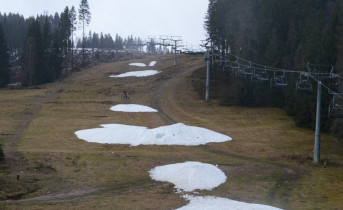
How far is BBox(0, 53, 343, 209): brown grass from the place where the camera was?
21344mm

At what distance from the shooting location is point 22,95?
2702 inches

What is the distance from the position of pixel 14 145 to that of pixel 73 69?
5929 centimetres

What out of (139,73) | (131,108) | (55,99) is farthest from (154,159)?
(139,73)

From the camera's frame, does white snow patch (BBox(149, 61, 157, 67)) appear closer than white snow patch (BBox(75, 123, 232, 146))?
No

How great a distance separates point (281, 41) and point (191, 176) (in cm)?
4433

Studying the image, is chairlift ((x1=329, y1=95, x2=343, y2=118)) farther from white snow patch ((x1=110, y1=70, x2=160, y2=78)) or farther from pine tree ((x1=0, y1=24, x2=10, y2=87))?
pine tree ((x1=0, y1=24, x2=10, y2=87))

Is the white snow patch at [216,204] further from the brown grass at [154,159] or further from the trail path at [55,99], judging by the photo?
the trail path at [55,99]

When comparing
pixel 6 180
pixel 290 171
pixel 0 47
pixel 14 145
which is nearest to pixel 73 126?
pixel 14 145

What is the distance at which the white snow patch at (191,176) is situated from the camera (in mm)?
23156

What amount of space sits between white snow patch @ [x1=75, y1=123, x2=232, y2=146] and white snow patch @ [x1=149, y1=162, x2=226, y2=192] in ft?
33.1

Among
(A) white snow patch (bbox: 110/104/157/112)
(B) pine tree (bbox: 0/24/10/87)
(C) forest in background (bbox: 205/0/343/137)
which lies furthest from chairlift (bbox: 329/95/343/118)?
(B) pine tree (bbox: 0/24/10/87)

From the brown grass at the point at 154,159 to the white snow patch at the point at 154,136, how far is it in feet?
4.96

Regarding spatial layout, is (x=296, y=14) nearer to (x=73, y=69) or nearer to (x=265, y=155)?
(x=265, y=155)

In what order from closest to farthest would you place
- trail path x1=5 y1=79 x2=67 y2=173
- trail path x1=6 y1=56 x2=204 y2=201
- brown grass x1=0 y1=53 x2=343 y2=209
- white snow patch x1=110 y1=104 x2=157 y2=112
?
brown grass x1=0 y1=53 x2=343 y2=209 → trail path x1=6 y1=56 x2=204 y2=201 → trail path x1=5 y1=79 x2=67 y2=173 → white snow patch x1=110 y1=104 x2=157 y2=112
